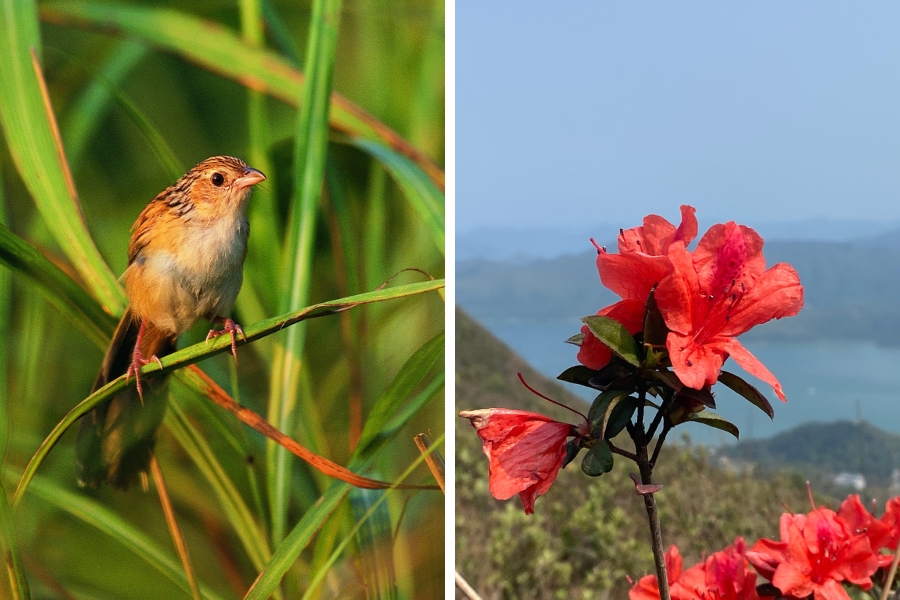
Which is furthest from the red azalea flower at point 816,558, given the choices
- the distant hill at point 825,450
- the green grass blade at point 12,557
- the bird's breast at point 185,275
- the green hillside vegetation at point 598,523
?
the distant hill at point 825,450

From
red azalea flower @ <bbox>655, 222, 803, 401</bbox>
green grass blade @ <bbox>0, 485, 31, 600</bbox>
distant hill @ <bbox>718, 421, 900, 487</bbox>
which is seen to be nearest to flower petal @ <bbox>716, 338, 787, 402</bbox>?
red azalea flower @ <bbox>655, 222, 803, 401</bbox>

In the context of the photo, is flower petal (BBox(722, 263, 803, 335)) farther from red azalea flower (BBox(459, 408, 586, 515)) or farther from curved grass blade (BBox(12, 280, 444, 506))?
curved grass blade (BBox(12, 280, 444, 506))

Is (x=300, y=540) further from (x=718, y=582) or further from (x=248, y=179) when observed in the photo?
(x=718, y=582)

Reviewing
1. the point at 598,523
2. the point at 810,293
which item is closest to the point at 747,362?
the point at 598,523

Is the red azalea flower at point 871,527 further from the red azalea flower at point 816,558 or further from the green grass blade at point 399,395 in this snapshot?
the green grass blade at point 399,395

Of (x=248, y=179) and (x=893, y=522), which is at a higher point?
(x=248, y=179)

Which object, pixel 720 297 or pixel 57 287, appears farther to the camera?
pixel 57 287
